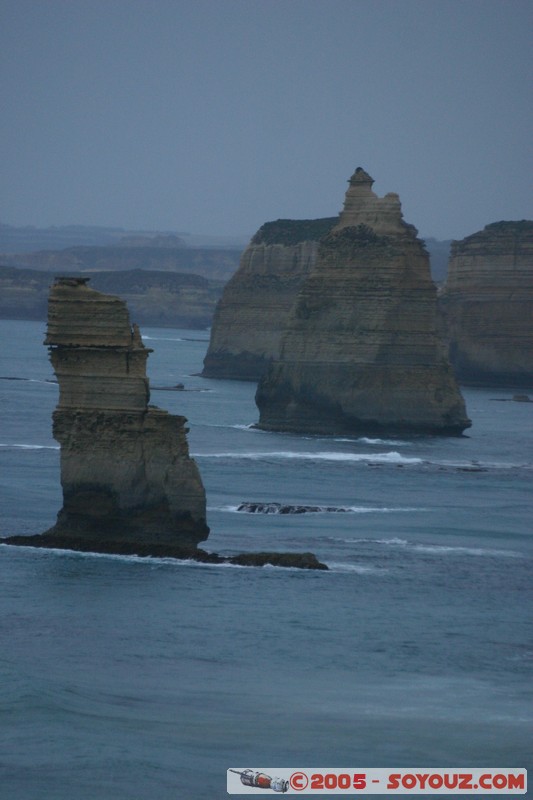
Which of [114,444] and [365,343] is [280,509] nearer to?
[114,444]

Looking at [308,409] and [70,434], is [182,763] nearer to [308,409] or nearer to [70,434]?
[70,434]

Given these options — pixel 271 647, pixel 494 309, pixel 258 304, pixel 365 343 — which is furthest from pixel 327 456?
pixel 494 309

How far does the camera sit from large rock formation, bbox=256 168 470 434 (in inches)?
2874

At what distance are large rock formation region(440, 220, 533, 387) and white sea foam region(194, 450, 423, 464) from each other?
53.7 metres

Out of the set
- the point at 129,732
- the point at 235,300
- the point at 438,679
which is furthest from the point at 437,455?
the point at 235,300

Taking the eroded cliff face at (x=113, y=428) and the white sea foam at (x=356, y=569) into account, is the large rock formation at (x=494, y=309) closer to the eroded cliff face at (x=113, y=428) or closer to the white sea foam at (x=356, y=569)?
the white sea foam at (x=356, y=569)

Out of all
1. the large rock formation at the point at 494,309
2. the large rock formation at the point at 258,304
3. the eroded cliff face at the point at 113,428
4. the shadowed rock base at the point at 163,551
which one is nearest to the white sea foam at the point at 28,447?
the shadowed rock base at the point at 163,551

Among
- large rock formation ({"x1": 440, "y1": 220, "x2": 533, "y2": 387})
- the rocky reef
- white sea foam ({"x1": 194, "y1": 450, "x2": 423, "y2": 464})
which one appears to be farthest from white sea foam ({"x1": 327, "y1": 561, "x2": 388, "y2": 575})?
large rock formation ({"x1": 440, "y1": 220, "x2": 533, "y2": 387})

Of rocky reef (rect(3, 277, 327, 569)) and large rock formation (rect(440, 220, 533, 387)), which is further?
large rock formation (rect(440, 220, 533, 387))

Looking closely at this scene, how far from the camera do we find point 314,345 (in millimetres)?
75938

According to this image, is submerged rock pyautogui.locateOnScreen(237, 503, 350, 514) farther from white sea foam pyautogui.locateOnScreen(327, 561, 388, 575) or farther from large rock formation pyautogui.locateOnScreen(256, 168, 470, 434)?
large rock formation pyautogui.locateOnScreen(256, 168, 470, 434)

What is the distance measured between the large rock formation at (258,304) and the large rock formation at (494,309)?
972 cm

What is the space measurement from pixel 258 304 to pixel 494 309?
568 inches

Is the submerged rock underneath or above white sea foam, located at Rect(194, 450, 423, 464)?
above
